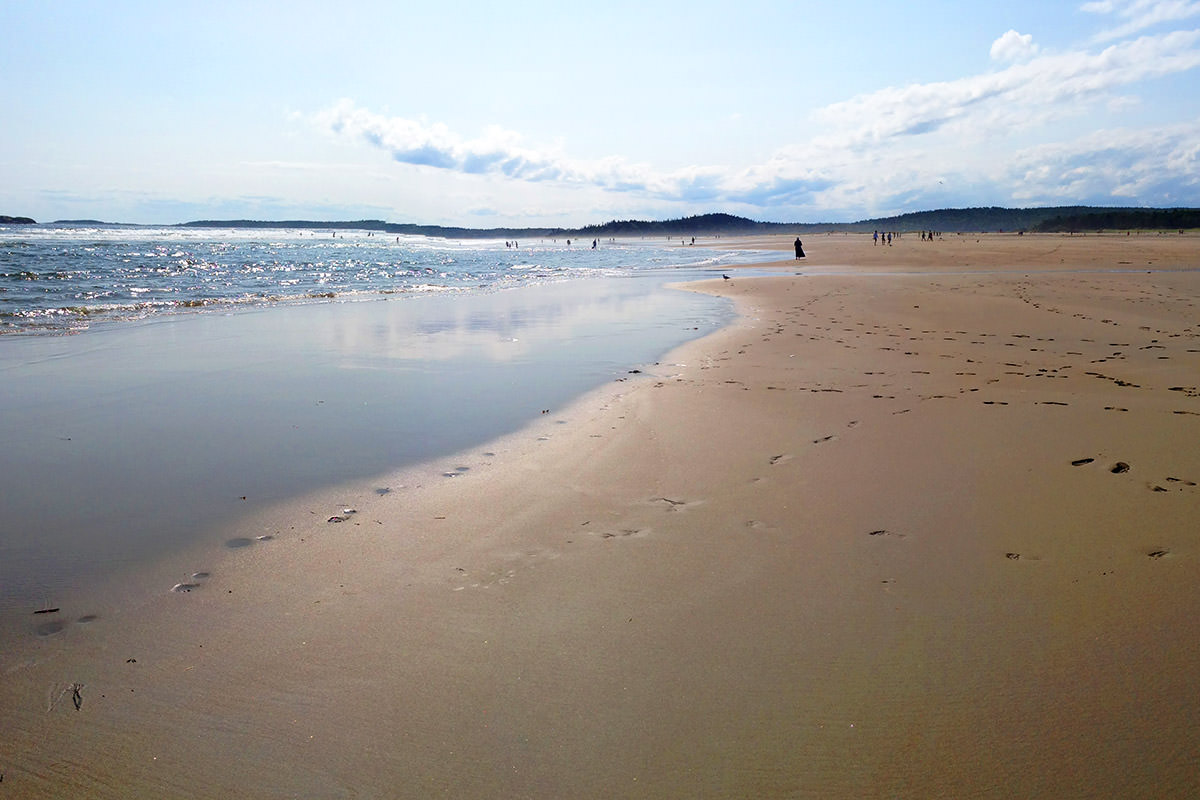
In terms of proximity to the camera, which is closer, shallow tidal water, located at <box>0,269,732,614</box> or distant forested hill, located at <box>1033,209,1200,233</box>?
shallow tidal water, located at <box>0,269,732,614</box>

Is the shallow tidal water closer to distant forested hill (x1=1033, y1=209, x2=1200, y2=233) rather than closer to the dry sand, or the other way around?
the dry sand

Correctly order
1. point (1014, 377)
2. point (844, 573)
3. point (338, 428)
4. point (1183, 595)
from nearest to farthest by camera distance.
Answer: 1. point (1183, 595)
2. point (844, 573)
3. point (338, 428)
4. point (1014, 377)

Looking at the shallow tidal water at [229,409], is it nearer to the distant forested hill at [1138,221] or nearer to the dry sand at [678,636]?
the dry sand at [678,636]

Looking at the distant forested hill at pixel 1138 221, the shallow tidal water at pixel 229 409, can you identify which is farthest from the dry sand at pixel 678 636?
the distant forested hill at pixel 1138 221

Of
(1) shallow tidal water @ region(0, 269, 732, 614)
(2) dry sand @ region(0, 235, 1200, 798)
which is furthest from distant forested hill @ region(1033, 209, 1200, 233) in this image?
(2) dry sand @ region(0, 235, 1200, 798)

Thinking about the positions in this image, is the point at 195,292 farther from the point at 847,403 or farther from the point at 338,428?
the point at 847,403

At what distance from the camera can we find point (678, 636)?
3.07 meters

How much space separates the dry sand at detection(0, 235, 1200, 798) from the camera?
234cm

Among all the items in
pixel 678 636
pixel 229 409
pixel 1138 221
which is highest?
pixel 1138 221

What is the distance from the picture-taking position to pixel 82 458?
560cm

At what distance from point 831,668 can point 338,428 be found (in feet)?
16.4

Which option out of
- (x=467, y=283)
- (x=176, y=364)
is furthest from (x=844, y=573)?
(x=467, y=283)

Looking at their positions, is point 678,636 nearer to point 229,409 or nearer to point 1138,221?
point 229,409

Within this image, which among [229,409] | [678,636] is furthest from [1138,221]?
[678,636]
